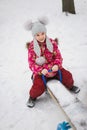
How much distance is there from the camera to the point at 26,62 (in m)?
4.71

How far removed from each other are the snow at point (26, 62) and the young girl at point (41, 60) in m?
0.22

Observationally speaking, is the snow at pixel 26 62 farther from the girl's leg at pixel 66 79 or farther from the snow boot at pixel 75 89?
the girl's leg at pixel 66 79

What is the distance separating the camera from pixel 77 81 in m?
3.70

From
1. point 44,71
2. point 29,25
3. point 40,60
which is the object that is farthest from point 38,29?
point 44,71

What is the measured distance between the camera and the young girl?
10.6ft

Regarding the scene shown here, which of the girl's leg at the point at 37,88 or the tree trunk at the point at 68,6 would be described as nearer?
the girl's leg at the point at 37,88

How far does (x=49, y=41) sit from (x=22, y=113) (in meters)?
1.04

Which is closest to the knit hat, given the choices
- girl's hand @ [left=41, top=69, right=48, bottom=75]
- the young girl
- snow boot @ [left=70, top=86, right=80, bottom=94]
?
the young girl

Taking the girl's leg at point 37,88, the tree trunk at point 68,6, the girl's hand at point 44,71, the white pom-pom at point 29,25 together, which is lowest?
the girl's leg at point 37,88

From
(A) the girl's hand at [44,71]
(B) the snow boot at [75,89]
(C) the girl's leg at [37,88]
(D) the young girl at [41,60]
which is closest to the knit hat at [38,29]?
(D) the young girl at [41,60]

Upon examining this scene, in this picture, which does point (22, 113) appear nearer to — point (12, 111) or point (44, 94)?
point (12, 111)

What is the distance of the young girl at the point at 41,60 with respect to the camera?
3.24m

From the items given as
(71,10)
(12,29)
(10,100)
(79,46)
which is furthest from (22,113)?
(71,10)

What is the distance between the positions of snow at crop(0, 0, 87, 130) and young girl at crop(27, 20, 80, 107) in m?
0.22
